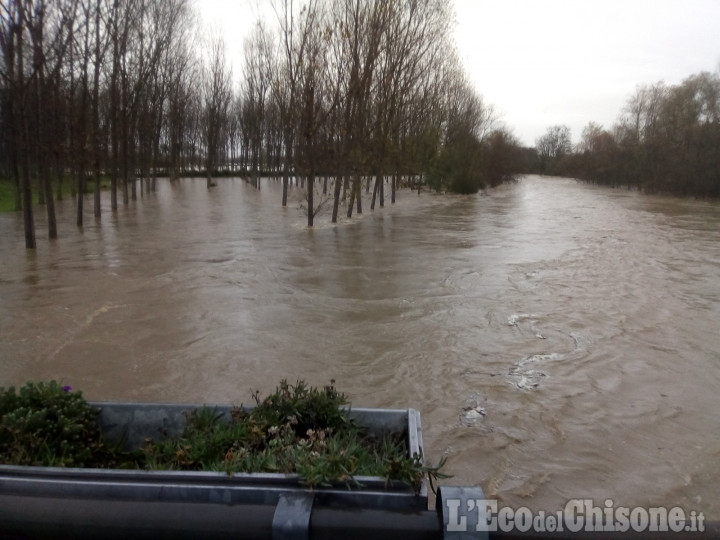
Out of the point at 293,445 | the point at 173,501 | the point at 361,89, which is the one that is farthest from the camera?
the point at 361,89

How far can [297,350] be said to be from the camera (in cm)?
696

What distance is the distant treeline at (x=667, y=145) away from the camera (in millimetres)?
42531

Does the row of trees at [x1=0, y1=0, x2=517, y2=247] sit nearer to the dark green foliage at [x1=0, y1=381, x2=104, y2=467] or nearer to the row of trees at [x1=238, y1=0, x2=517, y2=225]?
the row of trees at [x1=238, y1=0, x2=517, y2=225]

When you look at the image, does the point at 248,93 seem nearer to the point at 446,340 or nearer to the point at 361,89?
the point at 361,89

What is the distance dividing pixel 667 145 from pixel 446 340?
155ft

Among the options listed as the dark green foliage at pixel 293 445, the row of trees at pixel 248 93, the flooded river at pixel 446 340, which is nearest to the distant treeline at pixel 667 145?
the row of trees at pixel 248 93

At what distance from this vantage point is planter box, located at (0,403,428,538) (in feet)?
6.88

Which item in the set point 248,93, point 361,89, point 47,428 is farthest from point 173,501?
point 248,93

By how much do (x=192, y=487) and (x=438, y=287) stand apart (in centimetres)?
849

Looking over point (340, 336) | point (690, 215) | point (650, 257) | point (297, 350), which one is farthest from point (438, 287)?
point (690, 215)

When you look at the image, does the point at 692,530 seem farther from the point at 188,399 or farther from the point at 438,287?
the point at 438,287

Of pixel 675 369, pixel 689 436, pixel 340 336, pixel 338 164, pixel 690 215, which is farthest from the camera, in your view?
pixel 690 215

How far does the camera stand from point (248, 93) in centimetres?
3900

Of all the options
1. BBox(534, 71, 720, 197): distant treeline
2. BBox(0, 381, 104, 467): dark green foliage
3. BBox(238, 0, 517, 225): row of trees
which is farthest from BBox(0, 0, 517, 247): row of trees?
BBox(534, 71, 720, 197): distant treeline
